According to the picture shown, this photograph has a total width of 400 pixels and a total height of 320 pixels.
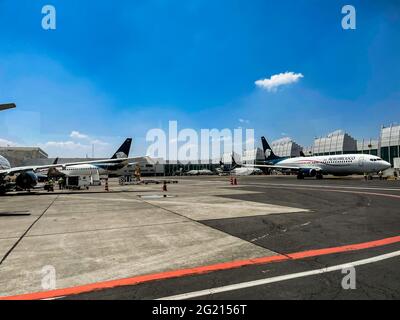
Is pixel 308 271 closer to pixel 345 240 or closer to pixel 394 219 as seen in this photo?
pixel 345 240

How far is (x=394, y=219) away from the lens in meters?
10.3

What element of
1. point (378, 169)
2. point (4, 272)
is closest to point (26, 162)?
point (378, 169)

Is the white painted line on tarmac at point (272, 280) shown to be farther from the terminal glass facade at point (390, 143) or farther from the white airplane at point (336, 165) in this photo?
the terminal glass facade at point (390, 143)

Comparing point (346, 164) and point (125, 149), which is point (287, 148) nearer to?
point (346, 164)

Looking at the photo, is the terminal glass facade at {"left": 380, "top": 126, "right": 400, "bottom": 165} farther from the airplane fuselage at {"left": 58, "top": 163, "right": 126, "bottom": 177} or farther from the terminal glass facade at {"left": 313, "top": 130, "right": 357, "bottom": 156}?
the airplane fuselage at {"left": 58, "top": 163, "right": 126, "bottom": 177}

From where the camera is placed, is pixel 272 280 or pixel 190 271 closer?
pixel 272 280

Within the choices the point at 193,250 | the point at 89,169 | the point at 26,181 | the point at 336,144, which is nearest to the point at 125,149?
the point at 89,169

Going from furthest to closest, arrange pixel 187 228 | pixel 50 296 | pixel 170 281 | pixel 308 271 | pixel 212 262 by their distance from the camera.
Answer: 1. pixel 187 228
2. pixel 212 262
3. pixel 308 271
4. pixel 170 281
5. pixel 50 296

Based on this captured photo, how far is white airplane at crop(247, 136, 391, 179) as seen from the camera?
1724 inches

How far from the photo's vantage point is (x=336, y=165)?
47.4 meters

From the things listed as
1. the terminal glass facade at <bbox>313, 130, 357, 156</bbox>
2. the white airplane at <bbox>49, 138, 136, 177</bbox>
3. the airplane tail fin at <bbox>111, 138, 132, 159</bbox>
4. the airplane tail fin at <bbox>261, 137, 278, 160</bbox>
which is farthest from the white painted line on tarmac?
the terminal glass facade at <bbox>313, 130, 357, 156</bbox>

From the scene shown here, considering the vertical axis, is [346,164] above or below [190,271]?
above

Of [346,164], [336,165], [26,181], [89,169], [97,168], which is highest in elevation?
[346,164]
